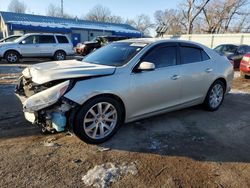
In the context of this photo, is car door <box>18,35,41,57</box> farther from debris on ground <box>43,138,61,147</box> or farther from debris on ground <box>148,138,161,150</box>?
debris on ground <box>148,138,161,150</box>

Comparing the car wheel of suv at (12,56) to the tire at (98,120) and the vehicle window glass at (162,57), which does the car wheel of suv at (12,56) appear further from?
the tire at (98,120)

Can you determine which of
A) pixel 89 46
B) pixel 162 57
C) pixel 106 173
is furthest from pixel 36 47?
pixel 106 173

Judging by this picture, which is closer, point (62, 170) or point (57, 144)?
point (62, 170)

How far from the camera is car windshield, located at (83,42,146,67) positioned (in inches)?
181

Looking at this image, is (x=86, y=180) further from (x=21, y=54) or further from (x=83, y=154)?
(x=21, y=54)

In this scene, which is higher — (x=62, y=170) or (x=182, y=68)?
(x=182, y=68)

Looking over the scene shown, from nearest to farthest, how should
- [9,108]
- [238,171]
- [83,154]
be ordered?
[238,171] → [83,154] → [9,108]

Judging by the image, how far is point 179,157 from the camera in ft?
12.6

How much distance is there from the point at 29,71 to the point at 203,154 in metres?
3.05

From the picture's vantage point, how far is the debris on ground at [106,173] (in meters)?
Result: 3.16

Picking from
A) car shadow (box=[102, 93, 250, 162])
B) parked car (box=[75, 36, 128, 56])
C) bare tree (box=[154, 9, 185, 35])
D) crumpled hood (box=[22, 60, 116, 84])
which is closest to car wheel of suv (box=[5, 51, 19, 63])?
parked car (box=[75, 36, 128, 56])

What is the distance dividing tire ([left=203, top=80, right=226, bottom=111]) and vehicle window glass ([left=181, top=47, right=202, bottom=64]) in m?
0.76

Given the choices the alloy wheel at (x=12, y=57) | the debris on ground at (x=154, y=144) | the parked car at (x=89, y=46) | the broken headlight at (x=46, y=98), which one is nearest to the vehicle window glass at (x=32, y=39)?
the alloy wheel at (x=12, y=57)

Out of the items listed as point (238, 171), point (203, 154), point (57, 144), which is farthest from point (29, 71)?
point (238, 171)
